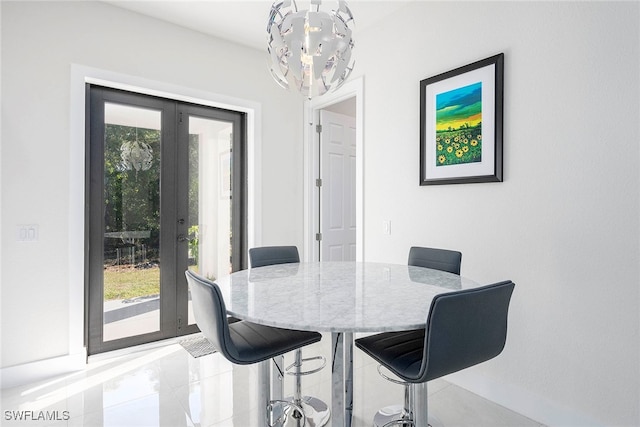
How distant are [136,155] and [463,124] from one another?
8.63 feet

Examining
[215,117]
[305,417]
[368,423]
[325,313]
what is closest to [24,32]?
[215,117]

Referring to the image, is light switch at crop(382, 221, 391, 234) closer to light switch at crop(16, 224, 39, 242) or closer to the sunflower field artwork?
the sunflower field artwork

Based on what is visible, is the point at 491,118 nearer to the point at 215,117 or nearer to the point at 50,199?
the point at 215,117

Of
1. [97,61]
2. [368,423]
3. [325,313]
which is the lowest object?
[368,423]

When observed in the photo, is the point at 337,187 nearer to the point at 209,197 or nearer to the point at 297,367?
the point at 209,197

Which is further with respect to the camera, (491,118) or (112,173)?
(112,173)

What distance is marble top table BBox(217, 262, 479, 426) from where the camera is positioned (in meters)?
1.17

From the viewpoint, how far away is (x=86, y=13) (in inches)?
104

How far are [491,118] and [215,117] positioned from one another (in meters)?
2.47

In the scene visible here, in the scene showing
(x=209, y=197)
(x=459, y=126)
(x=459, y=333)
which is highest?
(x=459, y=126)

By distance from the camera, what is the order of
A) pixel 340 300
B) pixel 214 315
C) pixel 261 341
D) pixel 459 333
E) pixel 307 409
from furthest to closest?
1. pixel 307 409
2. pixel 261 341
3. pixel 340 300
4. pixel 214 315
5. pixel 459 333

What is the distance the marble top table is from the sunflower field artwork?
2.90 ft

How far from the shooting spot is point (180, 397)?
2.21 meters

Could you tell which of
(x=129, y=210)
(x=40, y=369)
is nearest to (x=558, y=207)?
(x=129, y=210)
